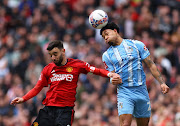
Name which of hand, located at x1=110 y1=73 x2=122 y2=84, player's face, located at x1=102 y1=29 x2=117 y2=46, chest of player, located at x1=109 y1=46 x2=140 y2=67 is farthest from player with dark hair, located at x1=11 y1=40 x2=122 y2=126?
player's face, located at x1=102 y1=29 x2=117 y2=46

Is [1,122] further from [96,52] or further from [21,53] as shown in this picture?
[96,52]

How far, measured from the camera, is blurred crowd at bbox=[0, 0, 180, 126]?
41.0ft

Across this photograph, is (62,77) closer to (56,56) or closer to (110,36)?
(56,56)

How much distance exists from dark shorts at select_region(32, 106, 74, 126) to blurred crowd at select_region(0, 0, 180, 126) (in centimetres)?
432

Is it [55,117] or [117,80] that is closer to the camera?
[117,80]

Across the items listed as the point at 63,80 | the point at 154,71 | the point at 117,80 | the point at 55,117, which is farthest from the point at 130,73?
the point at 55,117

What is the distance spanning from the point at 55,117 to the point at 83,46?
25.7ft

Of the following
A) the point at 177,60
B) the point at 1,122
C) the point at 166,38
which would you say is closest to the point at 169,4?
the point at 166,38

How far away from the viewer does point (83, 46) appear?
15062mm

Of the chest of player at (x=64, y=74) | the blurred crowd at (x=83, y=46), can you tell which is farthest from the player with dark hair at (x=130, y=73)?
the blurred crowd at (x=83, y=46)

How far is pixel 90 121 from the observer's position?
12.4 m

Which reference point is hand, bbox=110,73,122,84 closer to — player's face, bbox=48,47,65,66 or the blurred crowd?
player's face, bbox=48,47,65,66

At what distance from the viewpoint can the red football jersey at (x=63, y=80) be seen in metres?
7.44

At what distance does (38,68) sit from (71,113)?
7.66 metres
